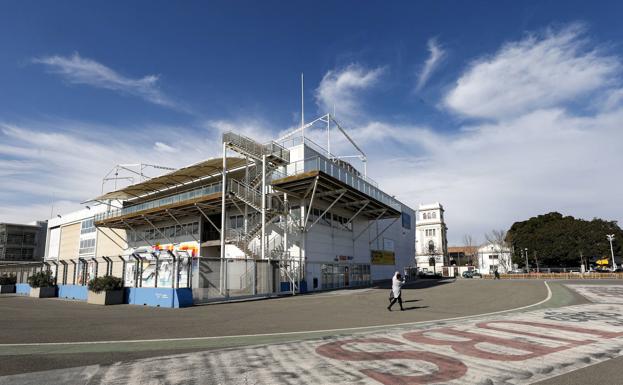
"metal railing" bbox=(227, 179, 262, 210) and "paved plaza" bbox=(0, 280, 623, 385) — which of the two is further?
"metal railing" bbox=(227, 179, 262, 210)

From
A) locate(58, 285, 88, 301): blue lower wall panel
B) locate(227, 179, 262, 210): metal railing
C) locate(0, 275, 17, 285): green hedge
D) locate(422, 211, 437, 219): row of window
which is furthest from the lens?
locate(422, 211, 437, 219): row of window

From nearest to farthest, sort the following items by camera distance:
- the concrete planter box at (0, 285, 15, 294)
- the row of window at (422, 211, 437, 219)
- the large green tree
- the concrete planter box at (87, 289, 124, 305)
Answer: the concrete planter box at (87, 289, 124, 305), the concrete planter box at (0, 285, 15, 294), the large green tree, the row of window at (422, 211, 437, 219)

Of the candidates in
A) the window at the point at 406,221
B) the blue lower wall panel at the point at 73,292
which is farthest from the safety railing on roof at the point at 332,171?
the window at the point at 406,221

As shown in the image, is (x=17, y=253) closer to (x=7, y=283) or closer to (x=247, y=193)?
(x=7, y=283)

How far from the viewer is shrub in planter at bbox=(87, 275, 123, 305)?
63.4 feet

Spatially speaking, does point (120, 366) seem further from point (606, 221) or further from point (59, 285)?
point (606, 221)

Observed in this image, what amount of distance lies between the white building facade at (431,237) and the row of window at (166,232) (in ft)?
242

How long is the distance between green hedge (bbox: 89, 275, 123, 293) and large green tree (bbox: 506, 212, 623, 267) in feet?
224

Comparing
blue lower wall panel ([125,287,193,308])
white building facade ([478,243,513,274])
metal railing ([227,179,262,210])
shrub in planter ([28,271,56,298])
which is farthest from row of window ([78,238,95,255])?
white building facade ([478,243,513,274])

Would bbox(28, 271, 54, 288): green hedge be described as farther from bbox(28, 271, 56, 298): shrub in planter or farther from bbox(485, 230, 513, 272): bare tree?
bbox(485, 230, 513, 272): bare tree

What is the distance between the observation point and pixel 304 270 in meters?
30.0

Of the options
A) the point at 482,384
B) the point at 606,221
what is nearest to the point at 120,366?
the point at 482,384

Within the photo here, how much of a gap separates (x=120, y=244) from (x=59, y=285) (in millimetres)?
23859

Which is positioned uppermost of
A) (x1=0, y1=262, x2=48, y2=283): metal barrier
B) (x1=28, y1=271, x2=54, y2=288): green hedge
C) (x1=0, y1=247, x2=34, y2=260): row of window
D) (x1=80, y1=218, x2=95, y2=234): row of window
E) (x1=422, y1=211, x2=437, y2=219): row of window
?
(x1=422, y1=211, x2=437, y2=219): row of window
